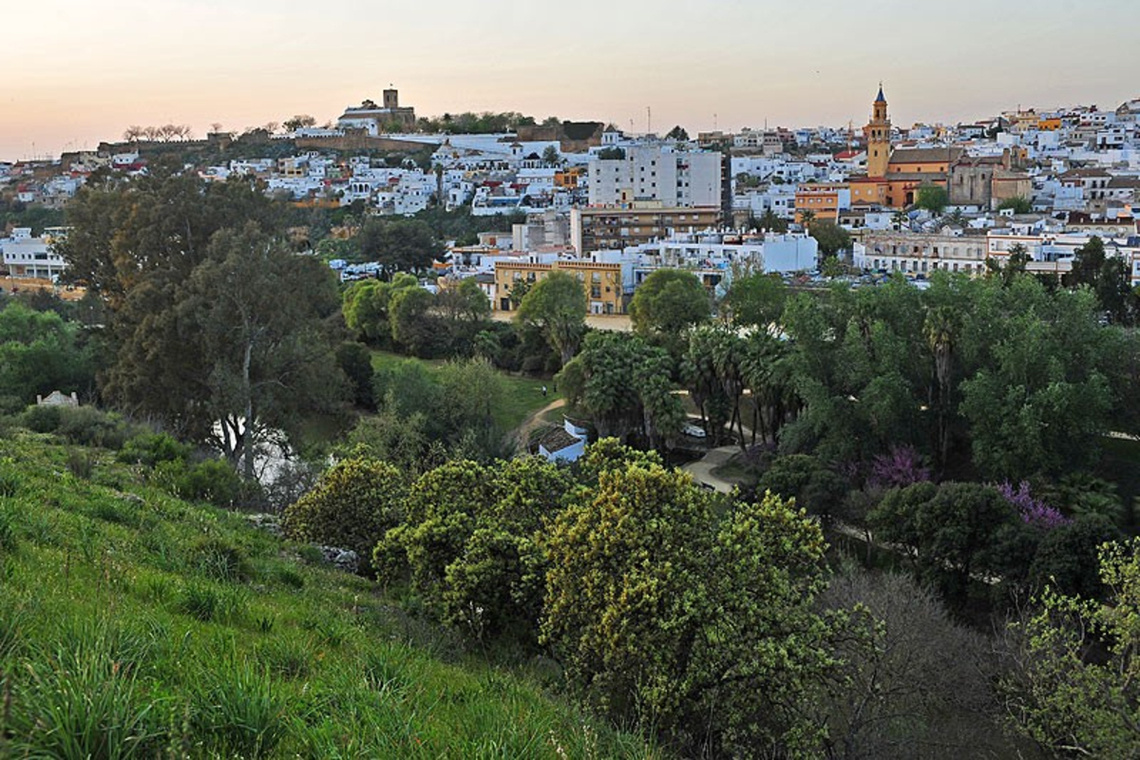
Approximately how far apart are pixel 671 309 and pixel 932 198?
110 feet

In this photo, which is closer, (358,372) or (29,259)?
(358,372)

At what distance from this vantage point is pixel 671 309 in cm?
3416

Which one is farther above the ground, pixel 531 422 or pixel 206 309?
pixel 206 309

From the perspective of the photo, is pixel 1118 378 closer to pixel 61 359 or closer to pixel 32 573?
pixel 32 573

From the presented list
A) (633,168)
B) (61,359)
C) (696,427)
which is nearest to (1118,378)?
(696,427)

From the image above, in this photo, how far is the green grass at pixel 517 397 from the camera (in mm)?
30875

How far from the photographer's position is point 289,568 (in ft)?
27.2

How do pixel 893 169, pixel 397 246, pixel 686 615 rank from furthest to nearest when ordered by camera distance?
pixel 893 169
pixel 397 246
pixel 686 615

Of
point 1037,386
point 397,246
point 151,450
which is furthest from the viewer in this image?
point 397,246

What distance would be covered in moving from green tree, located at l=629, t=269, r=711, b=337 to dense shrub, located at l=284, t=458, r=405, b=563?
22109 mm

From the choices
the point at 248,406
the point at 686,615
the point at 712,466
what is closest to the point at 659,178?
the point at 712,466

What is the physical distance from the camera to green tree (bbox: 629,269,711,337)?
34.0 m

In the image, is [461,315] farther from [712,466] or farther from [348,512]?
[348,512]

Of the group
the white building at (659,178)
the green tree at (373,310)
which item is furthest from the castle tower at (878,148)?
the green tree at (373,310)
